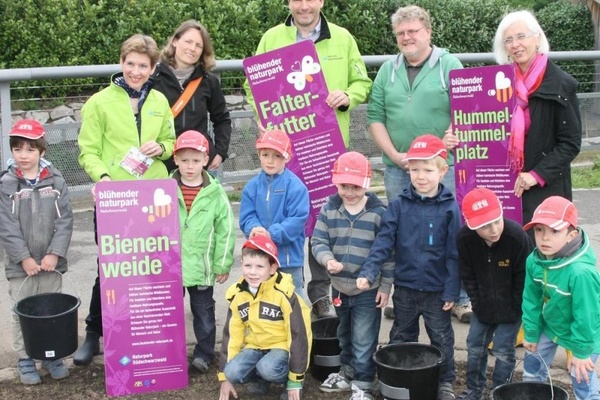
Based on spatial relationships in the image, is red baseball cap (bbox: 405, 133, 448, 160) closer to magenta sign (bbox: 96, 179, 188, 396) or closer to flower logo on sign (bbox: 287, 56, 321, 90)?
flower logo on sign (bbox: 287, 56, 321, 90)

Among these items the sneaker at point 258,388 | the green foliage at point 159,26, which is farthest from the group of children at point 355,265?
the green foliage at point 159,26

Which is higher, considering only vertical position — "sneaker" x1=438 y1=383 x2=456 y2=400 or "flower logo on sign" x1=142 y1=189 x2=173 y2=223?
"flower logo on sign" x1=142 y1=189 x2=173 y2=223

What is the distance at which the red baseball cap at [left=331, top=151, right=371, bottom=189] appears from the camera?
18.6 feet

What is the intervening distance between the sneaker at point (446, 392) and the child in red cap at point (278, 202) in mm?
1302

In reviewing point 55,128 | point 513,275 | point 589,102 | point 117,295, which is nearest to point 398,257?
point 513,275

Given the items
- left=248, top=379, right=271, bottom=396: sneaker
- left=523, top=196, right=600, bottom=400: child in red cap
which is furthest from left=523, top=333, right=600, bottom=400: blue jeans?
left=248, top=379, right=271, bottom=396: sneaker

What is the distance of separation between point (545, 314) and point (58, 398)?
3.05m

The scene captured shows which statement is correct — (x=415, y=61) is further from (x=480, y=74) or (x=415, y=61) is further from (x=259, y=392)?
(x=259, y=392)

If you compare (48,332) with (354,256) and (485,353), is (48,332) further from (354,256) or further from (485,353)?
(485,353)

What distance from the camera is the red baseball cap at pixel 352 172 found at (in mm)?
5660

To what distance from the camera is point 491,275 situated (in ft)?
17.7

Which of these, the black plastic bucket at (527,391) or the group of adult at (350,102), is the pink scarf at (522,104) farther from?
the black plastic bucket at (527,391)

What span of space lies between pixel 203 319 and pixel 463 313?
202cm

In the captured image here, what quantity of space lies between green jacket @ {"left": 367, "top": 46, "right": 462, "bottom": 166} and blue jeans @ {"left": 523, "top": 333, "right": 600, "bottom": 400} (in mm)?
Answer: 1662
